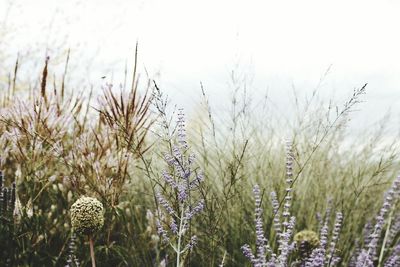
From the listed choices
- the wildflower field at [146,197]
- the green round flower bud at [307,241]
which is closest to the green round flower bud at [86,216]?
the wildflower field at [146,197]

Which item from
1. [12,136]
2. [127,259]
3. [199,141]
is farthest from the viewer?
[199,141]

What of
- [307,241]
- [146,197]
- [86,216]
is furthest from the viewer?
[146,197]

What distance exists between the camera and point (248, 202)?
406cm

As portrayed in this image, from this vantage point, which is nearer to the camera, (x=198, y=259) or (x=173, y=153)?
(x=173, y=153)

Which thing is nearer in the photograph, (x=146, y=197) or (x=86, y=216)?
(x=86, y=216)

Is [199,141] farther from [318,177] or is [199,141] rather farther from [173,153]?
[173,153]

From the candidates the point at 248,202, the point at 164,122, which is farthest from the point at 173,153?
the point at 248,202

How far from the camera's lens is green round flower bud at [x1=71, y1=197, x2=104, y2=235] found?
2.24 m

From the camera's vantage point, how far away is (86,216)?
2240mm

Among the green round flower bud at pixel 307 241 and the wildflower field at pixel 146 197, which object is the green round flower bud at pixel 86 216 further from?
the green round flower bud at pixel 307 241

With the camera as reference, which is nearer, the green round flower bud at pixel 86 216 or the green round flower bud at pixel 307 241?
the green round flower bud at pixel 86 216

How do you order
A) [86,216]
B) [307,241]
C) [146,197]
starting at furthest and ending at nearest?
[146,197], [307,241], [86,216]

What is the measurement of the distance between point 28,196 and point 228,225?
1.12 meters

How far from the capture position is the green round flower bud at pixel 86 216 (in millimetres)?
2240
